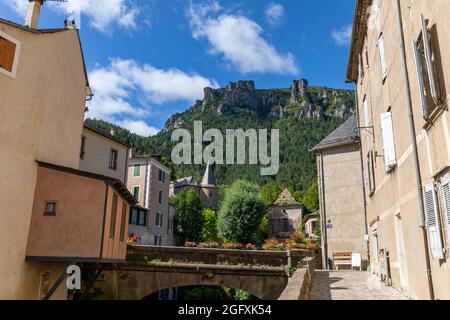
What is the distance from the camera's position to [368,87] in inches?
636

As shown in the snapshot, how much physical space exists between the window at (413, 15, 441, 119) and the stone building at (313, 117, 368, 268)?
17.3 m

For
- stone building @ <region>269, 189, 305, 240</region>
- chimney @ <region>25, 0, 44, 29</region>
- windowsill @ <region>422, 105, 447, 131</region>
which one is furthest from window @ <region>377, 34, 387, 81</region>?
stone building @ <region>269, 189, 305, 240</region>

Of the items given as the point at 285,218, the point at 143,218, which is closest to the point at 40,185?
the point at 143,218

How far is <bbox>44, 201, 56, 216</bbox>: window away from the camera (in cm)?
1230

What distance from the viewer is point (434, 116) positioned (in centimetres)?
733

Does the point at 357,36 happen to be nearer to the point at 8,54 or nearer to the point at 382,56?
the point at 382,56

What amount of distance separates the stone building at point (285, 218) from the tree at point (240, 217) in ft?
50.9

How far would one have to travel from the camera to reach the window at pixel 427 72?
6.97 metres

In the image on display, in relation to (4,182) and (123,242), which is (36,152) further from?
(123,242)

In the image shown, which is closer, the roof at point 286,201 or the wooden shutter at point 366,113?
the wooden shutter at point 366,113

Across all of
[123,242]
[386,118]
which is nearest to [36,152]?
[123,242]

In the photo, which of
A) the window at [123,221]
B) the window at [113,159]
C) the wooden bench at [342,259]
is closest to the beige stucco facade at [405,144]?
the wooden bench at [342,259]

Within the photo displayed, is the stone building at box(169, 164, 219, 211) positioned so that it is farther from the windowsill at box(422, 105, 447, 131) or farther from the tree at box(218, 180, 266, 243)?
the windowsill at box(422, 105, 447, 131)

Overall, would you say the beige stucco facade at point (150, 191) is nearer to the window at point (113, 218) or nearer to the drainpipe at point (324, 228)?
the drainpipe at point (324, 228)
